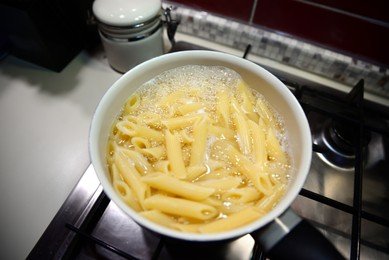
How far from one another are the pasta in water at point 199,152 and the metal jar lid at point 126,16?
156 mm

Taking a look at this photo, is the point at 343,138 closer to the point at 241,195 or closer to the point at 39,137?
the point at 241,195

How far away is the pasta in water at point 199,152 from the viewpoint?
0.35 meters

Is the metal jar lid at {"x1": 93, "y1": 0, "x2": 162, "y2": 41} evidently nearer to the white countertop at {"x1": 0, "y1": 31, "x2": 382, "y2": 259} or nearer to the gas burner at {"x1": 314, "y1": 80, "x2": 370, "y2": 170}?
the white countertop at {"x1": 0, "y1": 31, "x2": 382, "y2": 259}

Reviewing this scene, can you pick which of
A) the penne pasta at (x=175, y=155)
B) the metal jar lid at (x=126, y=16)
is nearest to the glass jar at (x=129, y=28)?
the metal jar lid at (x=126, y=16)

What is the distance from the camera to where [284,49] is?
26.6 inches

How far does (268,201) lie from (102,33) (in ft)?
1.56

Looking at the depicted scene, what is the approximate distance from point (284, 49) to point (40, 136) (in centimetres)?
58

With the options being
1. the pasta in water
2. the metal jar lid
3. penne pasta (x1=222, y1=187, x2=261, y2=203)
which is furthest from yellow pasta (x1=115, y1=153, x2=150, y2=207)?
the metal jar lid

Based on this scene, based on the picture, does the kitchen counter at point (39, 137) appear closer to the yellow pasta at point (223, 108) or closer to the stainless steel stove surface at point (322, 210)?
the stainless steel stove surface at point (322, 210)

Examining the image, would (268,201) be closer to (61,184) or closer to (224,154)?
(224,154)

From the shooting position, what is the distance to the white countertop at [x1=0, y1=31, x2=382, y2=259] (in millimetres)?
467

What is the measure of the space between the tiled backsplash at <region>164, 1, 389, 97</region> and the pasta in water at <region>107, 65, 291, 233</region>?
277 mm

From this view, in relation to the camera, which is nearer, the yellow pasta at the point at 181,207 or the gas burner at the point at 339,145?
the yellow pasta at the point at 181,207

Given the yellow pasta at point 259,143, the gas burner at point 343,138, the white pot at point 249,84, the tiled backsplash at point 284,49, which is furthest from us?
the tiled backsplash at point 284,49
